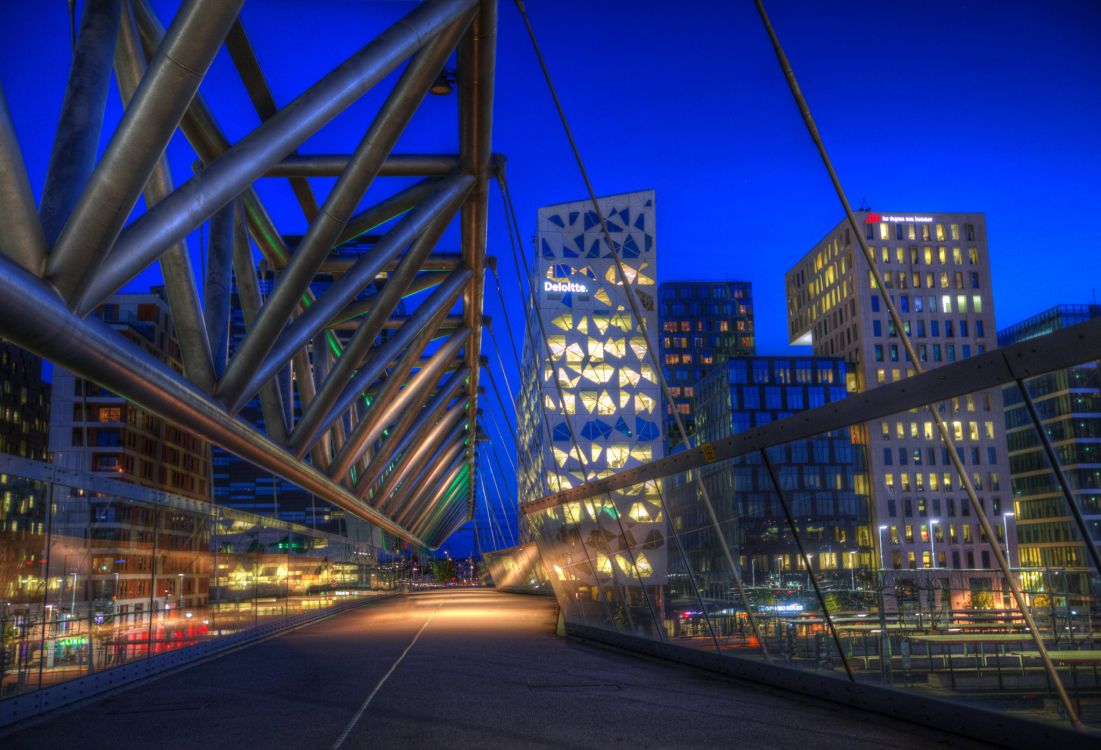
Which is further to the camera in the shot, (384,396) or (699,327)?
(699,327)

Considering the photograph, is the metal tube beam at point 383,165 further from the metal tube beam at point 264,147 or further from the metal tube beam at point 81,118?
the metal tube beam at point 81,118

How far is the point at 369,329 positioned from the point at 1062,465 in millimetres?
16370

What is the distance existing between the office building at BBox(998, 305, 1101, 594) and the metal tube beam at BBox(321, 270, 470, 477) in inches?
683

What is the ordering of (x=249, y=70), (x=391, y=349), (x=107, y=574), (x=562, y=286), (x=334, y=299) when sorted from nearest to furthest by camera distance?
(x=107, y=574), (x=249, y=70), (x=334, y=299), (x=391, y=349), (x=562, y=286)

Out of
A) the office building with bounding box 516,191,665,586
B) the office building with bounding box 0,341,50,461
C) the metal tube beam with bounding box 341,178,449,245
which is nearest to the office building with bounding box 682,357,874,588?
the metal tube beam with bounding box 341,178,449,245

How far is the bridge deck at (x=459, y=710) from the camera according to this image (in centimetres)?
991

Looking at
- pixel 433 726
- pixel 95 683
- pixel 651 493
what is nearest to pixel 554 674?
pixel 651 493

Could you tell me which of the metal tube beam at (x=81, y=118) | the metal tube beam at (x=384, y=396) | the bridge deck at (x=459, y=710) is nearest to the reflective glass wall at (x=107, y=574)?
the bridge deck at (x=459, y=710)

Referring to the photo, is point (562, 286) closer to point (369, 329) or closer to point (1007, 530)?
point (369, 329)

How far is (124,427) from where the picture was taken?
90438mm

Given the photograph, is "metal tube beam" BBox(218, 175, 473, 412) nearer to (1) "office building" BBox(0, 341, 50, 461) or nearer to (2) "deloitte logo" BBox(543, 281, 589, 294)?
(2) "deloitte logo" BBox(543, 281, 589, 294)

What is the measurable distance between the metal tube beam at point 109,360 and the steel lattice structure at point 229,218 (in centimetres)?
3

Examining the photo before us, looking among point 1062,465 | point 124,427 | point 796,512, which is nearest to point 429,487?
point 124,427

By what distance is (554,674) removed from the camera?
15.7 metres
